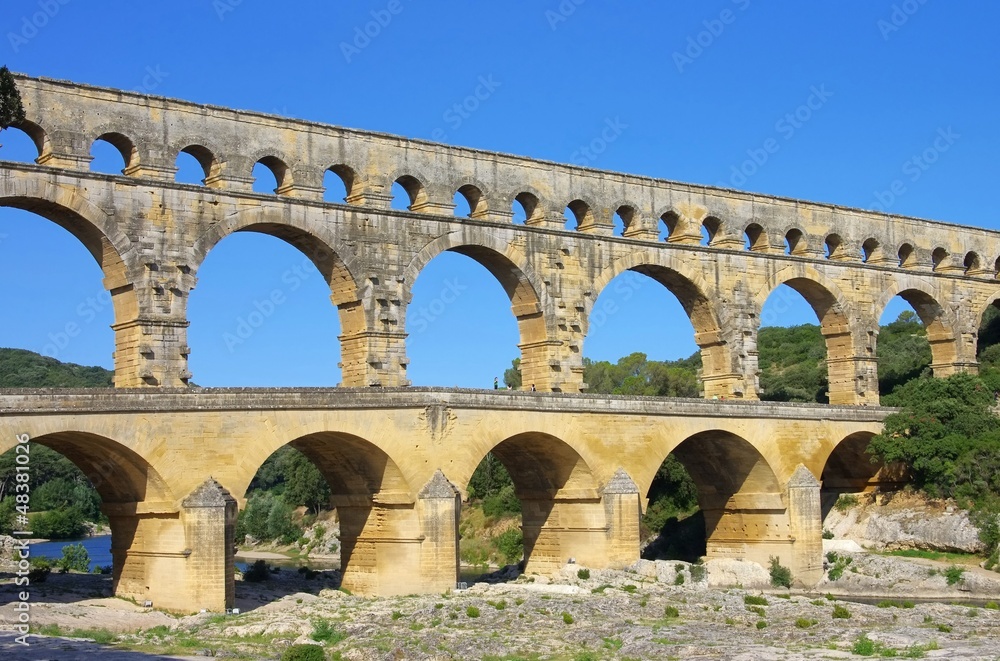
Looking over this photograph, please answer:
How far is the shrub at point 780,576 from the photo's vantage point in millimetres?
39800

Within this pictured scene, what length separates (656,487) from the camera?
50.6 metres

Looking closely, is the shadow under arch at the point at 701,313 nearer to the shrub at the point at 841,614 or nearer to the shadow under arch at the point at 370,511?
the shadow under arch at the point at 370,511

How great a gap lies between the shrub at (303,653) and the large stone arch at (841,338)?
2718cm

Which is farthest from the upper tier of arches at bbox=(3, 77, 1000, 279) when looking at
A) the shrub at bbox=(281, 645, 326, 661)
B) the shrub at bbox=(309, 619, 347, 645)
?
the shrub at bbox=(281, 645, 326, 661)

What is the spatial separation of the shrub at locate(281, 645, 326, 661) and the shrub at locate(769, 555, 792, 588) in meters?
19.2

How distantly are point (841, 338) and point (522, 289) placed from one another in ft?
45.3

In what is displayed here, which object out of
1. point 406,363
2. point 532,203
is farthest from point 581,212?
point 406,363

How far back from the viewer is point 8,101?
97.6 ft

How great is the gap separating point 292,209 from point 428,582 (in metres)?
10.6

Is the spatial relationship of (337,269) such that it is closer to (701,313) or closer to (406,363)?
(406,363)

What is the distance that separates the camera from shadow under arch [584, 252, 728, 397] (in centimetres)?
4344

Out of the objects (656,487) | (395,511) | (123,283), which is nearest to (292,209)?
(123,283)

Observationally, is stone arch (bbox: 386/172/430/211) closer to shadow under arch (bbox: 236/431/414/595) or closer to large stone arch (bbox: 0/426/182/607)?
shadow under arch (bbox: 236/431/414/595)

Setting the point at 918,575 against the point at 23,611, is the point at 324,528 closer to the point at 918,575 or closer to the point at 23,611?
the point at 918,575
